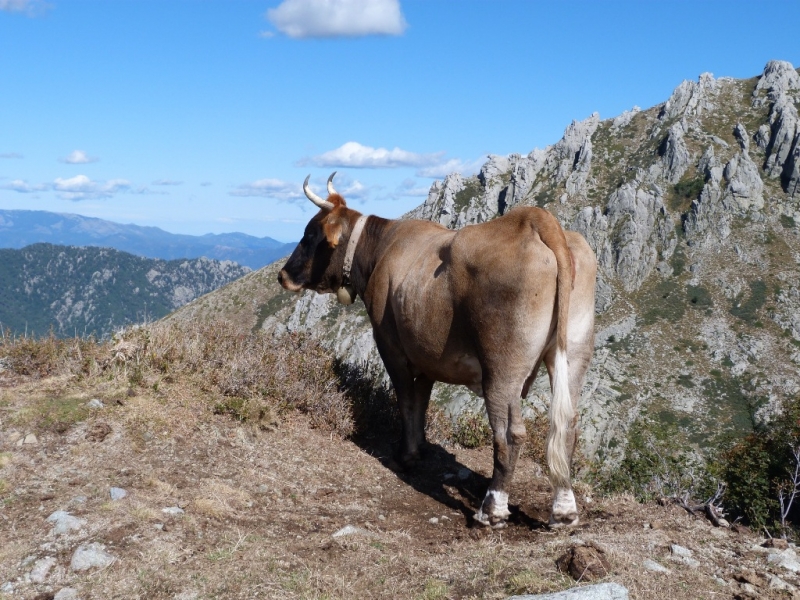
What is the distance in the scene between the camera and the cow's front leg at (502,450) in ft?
21.1

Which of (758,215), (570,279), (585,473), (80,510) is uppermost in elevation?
(758,215)

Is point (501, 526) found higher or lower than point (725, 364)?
higher

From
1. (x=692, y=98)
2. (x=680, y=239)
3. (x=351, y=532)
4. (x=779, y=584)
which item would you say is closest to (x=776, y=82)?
(x=692, y=98)

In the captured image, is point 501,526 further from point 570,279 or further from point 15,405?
point 15,405

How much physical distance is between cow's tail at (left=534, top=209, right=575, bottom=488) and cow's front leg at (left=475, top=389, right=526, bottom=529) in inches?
14.0

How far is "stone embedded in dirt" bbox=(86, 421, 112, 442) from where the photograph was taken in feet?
23.4

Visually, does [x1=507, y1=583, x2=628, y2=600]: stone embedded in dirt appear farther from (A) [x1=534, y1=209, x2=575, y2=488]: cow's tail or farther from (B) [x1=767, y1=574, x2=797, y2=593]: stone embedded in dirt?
(A) [x1=534, y1=209, x2=575, y2=488]: cow's tail

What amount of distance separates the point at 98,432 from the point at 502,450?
14.0ft

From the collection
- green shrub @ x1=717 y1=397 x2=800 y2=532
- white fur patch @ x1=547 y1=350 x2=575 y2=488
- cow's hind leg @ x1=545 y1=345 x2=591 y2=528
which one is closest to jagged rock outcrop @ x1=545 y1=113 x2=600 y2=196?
green shrub @ x1=717 y1=397 x2=800 y2=532

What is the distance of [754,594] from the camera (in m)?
4.63

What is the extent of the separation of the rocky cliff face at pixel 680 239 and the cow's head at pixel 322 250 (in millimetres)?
62612

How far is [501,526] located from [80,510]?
383 centimetres

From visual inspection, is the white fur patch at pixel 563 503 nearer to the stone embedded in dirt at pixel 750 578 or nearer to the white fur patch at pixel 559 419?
the white fur patch at pixel 559 419

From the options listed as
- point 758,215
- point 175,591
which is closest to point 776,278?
point 758,215
